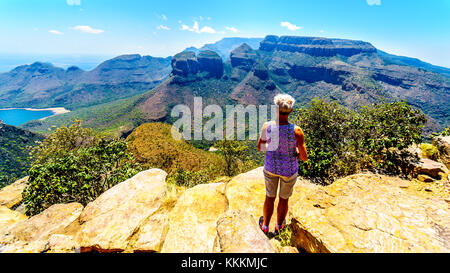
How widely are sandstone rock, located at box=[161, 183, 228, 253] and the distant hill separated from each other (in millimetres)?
57541

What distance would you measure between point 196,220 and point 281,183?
2.90m

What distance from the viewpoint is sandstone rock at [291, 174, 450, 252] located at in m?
3.05

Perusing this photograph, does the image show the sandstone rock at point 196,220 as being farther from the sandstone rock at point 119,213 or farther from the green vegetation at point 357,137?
the green vegetation at point 357,137

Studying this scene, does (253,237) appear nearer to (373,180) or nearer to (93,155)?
(373,180)

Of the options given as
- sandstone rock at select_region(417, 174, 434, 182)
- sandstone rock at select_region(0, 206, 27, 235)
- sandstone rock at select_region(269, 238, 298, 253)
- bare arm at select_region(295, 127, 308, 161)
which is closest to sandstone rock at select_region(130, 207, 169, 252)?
sandstone rock at select_region(269, 238, 298, 253)

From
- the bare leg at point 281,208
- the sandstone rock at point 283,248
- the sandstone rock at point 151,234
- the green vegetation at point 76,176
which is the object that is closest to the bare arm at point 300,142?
the bare leg at point 281,208

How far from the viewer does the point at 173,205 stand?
20.8 feet

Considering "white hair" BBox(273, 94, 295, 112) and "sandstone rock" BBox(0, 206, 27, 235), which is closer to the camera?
"white hair" BBox(273, 94, 295, 112)

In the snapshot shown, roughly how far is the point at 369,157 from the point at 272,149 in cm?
604

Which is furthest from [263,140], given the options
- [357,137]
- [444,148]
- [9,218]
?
[9,218]

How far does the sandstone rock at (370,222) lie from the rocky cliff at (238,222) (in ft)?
0.05

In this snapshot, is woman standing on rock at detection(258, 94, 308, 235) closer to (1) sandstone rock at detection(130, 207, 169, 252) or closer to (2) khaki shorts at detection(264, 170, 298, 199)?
(2) khaki shorts at detection(264, 170, 298, 199)

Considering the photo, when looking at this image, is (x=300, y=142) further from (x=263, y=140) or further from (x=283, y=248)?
(x=283, y=248)
